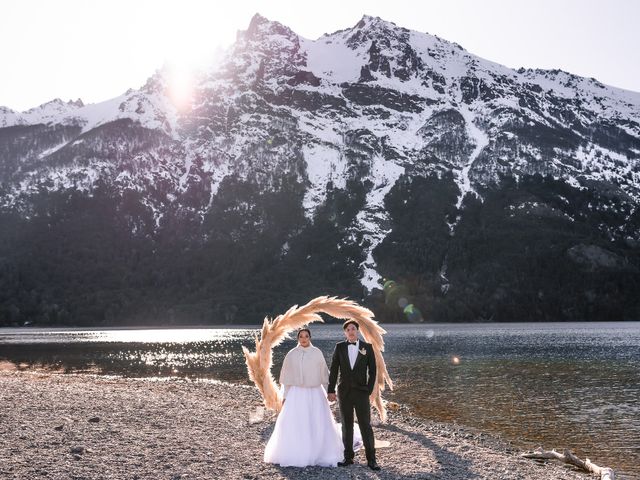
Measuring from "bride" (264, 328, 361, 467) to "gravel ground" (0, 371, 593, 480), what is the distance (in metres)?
0.47

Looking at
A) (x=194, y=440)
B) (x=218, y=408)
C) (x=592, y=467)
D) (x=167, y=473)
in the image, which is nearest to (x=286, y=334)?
(x=194, y=440)

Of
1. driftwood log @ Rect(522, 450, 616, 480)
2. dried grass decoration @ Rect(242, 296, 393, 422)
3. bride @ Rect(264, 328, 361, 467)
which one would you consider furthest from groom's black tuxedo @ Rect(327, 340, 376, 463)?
driftwood log @ Rect(522, 450, 616, 480)

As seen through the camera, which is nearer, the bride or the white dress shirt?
the white dress shirt

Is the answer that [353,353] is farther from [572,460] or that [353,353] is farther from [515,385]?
[515,385]

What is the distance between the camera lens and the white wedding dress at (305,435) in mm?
15719

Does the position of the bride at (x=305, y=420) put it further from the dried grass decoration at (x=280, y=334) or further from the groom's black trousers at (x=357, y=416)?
the dried grass decoration at (x=280, y=334)

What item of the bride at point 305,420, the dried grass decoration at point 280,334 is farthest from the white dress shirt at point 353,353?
the dried grass decoration at point 280,334

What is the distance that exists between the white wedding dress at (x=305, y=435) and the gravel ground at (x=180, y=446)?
1.41 ft

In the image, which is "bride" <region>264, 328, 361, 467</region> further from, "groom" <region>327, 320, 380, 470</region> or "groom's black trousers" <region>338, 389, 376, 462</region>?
"groom" <region>327, 320, 380, 470</region>

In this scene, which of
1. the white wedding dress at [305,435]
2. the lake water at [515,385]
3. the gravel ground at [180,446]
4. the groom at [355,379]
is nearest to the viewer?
the gravel ground at [180,446]

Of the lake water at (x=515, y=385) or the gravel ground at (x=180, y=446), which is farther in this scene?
the lake water at (x=515, y=385)

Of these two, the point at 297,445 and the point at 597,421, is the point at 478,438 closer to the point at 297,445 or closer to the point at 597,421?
the point at 597,421

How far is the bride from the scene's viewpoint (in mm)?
15758

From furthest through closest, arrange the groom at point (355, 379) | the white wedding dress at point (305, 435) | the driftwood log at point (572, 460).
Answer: the driftwood log at point (572, 460) < the white wedding dress at point (305, 435) < the groom at point (355, 379)
